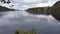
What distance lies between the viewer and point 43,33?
2911 cm

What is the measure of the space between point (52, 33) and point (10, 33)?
305 inches

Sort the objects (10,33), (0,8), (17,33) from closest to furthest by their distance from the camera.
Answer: (17,33) → (10,33) → (0,8)

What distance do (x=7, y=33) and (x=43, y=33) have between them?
6.45 metres

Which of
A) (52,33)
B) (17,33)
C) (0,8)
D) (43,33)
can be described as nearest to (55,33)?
(52,33)

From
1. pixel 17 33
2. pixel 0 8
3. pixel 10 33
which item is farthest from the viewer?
pixel 0 8

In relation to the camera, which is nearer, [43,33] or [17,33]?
[17,33]

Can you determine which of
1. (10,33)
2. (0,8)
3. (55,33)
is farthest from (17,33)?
(0,8)

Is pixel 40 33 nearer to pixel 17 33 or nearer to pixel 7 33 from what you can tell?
pixel 7 33

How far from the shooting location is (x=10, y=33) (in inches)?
1128

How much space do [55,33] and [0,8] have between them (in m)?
165

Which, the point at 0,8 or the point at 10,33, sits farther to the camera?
the point at 0,8

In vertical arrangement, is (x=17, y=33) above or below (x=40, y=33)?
above

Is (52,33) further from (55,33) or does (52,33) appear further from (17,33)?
(17,33)

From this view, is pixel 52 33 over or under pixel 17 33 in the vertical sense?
under
